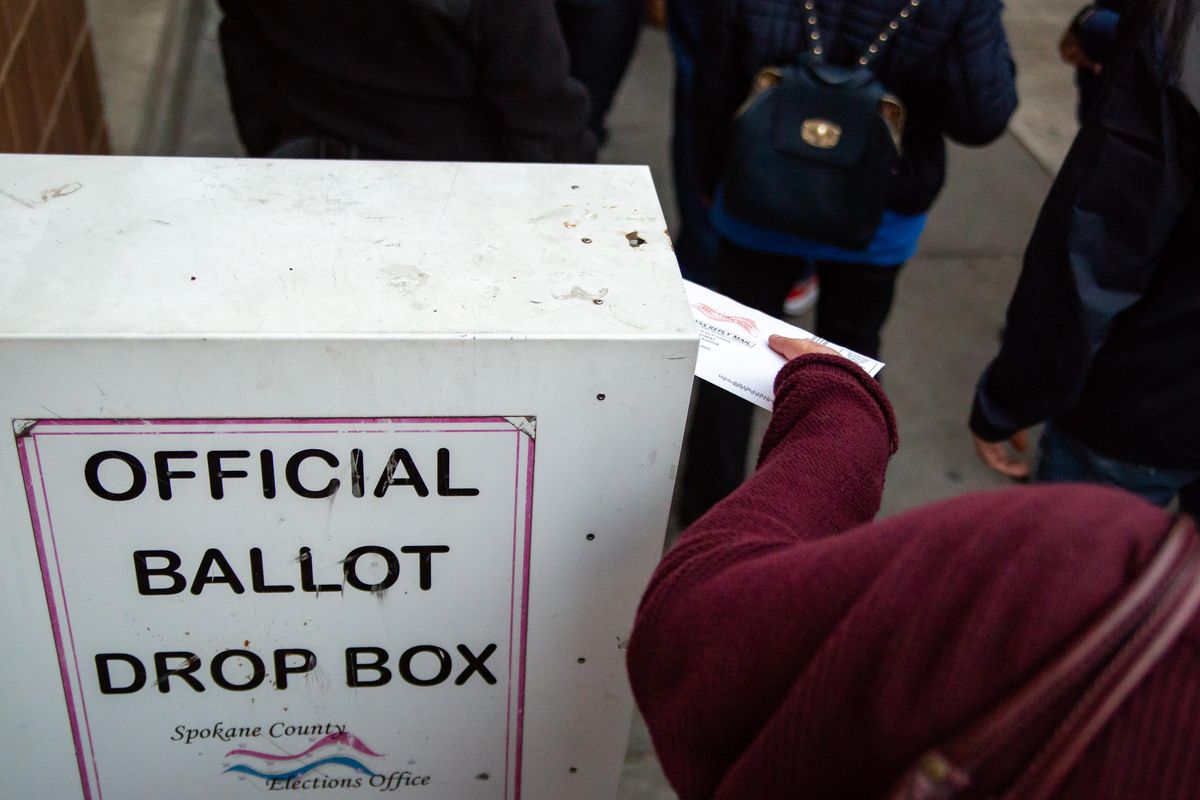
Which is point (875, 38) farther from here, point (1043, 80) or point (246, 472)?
point (1043, 80)

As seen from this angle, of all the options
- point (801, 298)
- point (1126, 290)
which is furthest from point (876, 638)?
point (801, 298)

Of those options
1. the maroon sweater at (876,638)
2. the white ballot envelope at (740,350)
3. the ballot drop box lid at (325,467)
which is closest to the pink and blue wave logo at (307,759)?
the ballot drop box lid at (325,467)

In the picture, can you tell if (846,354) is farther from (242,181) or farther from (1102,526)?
(242,181)

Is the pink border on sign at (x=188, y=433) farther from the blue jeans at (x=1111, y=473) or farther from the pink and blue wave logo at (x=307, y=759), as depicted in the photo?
the blue jeans at (x=1111, y=473)

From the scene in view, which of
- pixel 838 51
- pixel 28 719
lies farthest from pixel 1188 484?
pixel 28 719

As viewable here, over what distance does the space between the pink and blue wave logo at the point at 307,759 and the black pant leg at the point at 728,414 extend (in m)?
1.26

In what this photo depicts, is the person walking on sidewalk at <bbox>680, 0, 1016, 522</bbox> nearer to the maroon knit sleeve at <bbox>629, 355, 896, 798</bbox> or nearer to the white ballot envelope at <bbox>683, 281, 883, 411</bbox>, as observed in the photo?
the white ballot envelope at <bbox>683, 281, 883, 411</bbox>

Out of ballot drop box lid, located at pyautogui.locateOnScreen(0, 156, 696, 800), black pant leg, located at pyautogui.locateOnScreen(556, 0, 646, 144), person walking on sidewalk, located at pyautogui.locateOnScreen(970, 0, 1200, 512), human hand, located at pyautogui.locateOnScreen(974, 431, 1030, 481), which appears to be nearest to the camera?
ballot drop box lid, located at pyautogui.locateOnScreen(0, 156, 696, 800)

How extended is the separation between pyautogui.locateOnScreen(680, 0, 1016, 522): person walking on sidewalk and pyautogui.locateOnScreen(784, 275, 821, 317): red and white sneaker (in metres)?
0.89

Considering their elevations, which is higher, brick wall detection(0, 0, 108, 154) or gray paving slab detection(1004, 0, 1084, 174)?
brick wall detection(0, 0, 108, 154)

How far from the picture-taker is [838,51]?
2.09 meters

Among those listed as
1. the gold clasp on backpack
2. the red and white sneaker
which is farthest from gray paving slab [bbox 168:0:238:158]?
the gold clasp on backpack

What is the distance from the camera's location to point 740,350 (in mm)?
1321

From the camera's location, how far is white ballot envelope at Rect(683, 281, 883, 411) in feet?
4.22
